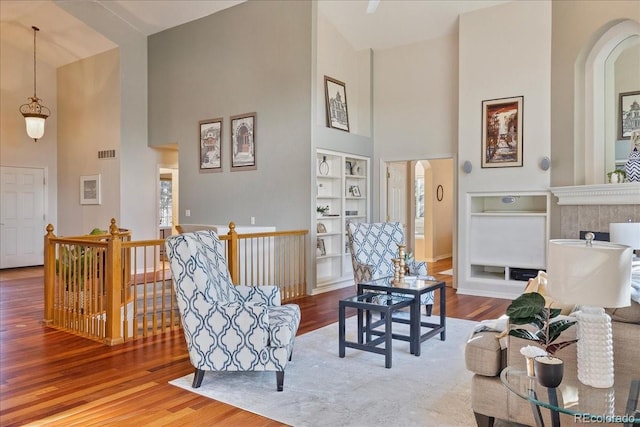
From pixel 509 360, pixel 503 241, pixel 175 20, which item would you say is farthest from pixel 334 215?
pixel 509 360

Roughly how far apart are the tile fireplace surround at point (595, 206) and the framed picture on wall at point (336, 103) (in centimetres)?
323

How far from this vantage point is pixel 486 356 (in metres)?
2.48

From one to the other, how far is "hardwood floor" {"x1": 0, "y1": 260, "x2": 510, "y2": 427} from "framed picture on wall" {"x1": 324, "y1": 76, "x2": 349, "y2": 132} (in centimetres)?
314

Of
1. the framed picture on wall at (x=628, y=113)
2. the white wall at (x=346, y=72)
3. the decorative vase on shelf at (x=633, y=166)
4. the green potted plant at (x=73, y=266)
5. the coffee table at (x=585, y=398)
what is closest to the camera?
the coffee table at (x=585, y=398)

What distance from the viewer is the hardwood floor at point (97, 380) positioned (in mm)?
2822

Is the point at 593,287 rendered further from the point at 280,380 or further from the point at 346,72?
the point at 346,72

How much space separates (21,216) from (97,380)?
7546 millimetres

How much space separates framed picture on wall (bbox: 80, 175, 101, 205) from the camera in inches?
351

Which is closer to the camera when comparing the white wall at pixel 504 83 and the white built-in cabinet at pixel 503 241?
the white wall at pixel 504 83

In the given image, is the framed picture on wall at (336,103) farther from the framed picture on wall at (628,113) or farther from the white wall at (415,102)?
the framed picture on wall at (628,113)

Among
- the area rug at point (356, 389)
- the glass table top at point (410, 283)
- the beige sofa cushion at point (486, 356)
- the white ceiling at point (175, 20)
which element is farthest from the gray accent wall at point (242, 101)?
the beige sofa cushion at point (486, 356)

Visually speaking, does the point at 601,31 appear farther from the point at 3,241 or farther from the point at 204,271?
the point at 3,241

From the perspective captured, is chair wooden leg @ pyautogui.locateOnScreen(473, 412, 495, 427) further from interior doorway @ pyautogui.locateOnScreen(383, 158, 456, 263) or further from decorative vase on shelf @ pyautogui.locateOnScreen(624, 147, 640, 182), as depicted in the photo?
interior doorway @ pyautogui.locateOnScreen(383, 158, 456, 263)

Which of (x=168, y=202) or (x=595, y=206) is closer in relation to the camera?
(x=595, y=206)
